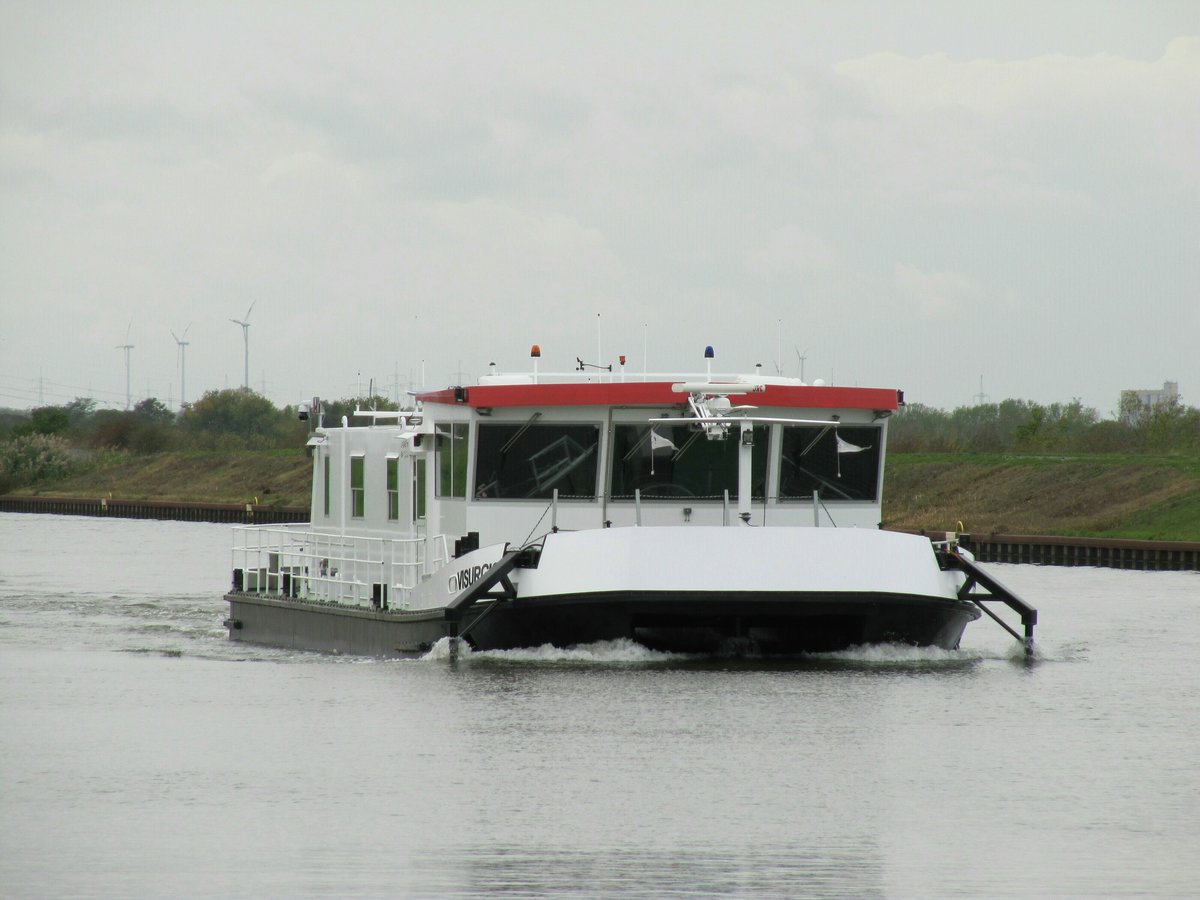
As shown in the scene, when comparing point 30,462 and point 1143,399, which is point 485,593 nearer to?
point 1143,399

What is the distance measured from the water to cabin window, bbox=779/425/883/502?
1.92m

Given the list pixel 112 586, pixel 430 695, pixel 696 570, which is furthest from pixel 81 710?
pixel 112 586

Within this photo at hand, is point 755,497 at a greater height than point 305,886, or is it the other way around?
point 755,497

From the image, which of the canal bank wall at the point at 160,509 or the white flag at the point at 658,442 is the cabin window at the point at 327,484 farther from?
the canal bank wall at the point at 160,509

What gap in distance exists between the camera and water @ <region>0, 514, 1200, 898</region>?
1093cm

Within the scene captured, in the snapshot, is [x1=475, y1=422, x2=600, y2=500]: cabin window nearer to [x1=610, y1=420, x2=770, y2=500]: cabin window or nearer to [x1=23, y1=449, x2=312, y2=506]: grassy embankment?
[x1=610, y1=420, x2=770, y2=500]: cabin window

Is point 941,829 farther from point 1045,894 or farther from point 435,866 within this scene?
point 435,866

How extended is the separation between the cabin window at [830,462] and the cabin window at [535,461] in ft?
7.06

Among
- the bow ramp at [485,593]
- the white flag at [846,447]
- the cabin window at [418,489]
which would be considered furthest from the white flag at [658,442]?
the cabin window at [418,489]

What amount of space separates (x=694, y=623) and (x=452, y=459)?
3.50m

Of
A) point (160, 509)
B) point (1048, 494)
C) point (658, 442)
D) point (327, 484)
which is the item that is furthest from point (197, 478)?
point (658, 442)

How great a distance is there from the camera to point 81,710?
1823cm

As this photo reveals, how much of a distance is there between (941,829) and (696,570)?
658 cm

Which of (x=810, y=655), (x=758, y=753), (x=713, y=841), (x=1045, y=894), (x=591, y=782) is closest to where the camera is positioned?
(x=1045, y=894)
